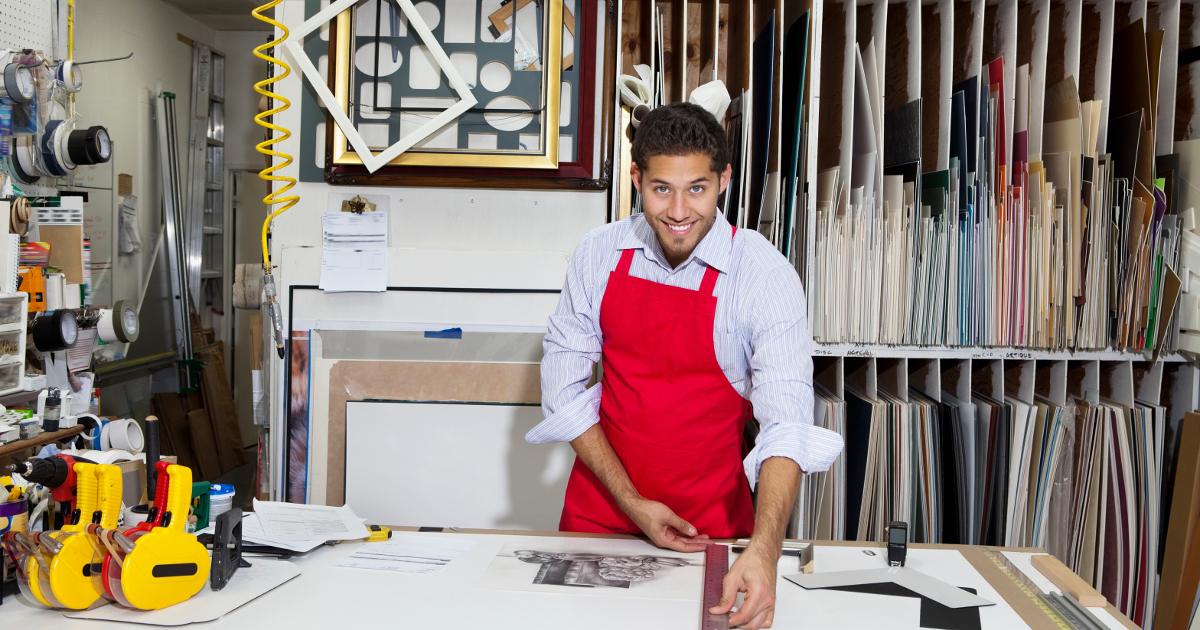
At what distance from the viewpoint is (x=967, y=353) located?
219 centimetres

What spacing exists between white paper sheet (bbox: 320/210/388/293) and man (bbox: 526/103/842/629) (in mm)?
868

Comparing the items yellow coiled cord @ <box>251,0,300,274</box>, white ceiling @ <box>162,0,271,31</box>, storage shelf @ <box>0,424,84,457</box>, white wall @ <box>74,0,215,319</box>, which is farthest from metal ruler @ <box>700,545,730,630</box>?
white ceiling @ <box>162,0,271,31</box>

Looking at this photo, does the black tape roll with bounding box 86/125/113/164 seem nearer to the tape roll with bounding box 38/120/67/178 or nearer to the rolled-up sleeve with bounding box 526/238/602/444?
the tape roll with bounding box 38/120/67/178

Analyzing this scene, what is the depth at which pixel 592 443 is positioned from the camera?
168 centimetres

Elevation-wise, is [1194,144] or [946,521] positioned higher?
[1194,144]

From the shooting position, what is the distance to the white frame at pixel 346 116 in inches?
91.9

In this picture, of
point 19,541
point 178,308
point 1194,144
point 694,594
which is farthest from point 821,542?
point 178,308

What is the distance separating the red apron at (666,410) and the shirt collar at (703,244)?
0.02 meters

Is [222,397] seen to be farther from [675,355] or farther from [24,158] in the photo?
[675,355]

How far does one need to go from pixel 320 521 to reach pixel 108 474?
0.40 meters

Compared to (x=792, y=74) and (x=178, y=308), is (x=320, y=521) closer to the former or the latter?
(x=792, y=74)

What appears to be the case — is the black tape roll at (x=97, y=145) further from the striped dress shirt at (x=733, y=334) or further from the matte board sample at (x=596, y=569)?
the matte board sample at (x=596, y=569)

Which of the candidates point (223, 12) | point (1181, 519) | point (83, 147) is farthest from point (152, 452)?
point (223, 12)

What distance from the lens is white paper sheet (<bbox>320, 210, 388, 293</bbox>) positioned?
95.7 inches
